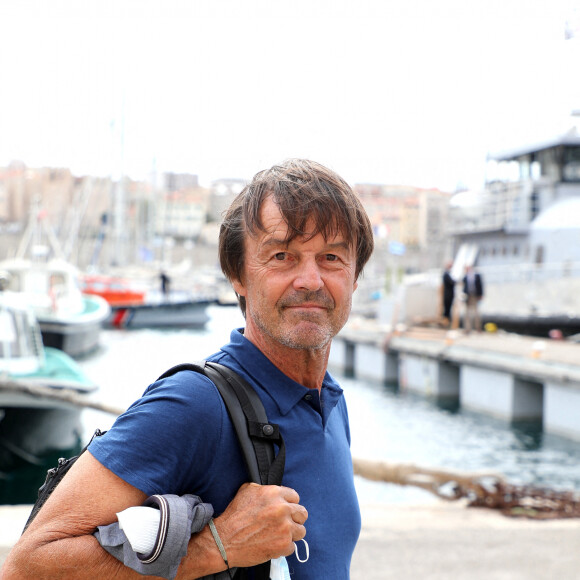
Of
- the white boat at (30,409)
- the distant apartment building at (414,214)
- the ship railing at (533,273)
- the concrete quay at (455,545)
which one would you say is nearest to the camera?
the concrete quay at (455,545)

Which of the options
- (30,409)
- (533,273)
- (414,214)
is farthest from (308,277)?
(414,214)

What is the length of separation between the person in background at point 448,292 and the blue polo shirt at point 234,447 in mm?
19689

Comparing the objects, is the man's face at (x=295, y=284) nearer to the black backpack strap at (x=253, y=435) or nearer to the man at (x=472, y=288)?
the black backpack strap at (x=253, y=435)

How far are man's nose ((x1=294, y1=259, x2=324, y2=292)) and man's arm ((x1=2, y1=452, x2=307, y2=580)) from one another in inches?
18.3

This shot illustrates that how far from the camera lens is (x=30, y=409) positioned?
456 inches

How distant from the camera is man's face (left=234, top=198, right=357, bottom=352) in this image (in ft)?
5.49

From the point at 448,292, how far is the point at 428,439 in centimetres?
767

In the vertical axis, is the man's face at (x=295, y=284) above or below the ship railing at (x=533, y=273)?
above

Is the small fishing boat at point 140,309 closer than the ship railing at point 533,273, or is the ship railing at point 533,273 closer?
the ship railing at point 533,273

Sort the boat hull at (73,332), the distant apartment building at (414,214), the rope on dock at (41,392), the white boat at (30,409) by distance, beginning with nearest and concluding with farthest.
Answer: the rope on dock at (41,392), the white boat at (30,409), the boat hull at (73,332), the distant apartment building at (414,214)

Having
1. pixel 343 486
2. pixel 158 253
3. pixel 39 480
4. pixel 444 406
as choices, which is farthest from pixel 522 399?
pixel 158 253

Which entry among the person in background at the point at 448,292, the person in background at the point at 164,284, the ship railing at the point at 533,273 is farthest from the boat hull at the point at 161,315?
the person in background at the point at 448,292

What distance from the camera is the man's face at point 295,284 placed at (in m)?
1.67

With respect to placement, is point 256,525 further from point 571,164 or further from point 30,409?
point 571,164
